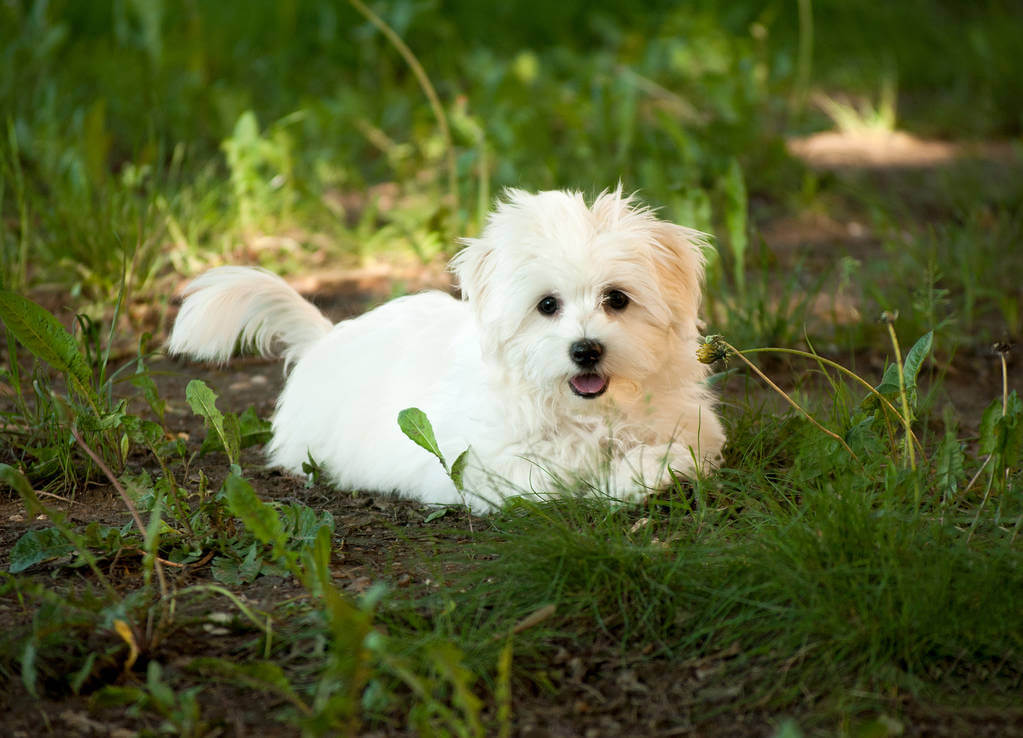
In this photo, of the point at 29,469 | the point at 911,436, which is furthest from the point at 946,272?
the point at 29,469

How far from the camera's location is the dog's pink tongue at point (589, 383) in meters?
3.01

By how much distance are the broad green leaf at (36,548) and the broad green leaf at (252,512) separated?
52 cm

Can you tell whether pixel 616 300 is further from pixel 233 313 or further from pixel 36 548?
pixel 36 548

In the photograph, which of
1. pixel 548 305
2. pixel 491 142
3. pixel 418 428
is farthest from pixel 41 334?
pixel 491 142

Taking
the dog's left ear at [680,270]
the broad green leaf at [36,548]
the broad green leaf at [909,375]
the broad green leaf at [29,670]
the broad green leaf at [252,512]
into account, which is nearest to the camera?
the broad green leaf at [29,670]

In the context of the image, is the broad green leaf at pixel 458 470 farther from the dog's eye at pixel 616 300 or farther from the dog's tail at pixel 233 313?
the dog's tail at pixel 233 313

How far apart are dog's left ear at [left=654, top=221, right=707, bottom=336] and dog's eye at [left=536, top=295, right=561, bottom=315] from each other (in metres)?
0.30

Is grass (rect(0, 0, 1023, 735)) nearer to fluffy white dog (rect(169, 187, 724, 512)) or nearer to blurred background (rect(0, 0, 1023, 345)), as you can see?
blurred background (rect(0, 0, 1023, 345))

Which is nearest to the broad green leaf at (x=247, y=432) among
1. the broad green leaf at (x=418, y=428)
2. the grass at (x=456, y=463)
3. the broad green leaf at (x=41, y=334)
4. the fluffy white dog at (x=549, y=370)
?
the grass at (x=456, y=463)

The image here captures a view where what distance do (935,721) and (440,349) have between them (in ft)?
6.06

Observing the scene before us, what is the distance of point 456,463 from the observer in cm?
303

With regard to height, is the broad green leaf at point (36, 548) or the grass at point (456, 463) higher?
the grass at point (456, 463)

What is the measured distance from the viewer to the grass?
7.47 feet

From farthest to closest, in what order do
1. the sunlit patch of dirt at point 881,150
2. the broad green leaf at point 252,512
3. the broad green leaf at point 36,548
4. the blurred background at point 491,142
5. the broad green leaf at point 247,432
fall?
the sunlit patch of dirt at point 881,150
the blurred background at point 491,142
the broad green leaf at point 247,432
the broad green leaf at point 36,548
the broad green leaf at point 252,512
